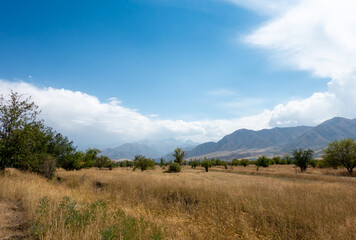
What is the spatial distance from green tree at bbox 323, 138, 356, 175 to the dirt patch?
5336cm

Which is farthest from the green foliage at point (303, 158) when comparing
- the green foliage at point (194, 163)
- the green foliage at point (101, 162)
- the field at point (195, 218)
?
the green foliage at point (101, 162)

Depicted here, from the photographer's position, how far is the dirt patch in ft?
15.5

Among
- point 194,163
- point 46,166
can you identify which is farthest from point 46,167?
point 194,163

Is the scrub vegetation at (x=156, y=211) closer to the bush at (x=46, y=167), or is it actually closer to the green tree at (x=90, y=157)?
the bush at (x=46, y=167)

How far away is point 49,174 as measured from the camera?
17.5 m

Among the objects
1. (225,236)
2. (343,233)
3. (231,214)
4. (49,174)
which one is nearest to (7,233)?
(225,236)

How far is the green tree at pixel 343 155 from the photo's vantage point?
129 ft

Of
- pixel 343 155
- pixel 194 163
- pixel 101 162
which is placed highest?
pixel 343 155

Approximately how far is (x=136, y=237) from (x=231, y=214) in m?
4.62

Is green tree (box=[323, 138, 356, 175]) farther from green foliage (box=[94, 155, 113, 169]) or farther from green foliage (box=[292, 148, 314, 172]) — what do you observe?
green foliage (box=[94, 155, 113, 169])

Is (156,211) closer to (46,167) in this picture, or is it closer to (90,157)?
(46,167)

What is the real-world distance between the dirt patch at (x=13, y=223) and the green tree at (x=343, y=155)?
53363mm

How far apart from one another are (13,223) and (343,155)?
54.8 m

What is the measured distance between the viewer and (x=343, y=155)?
4053 centimetres
